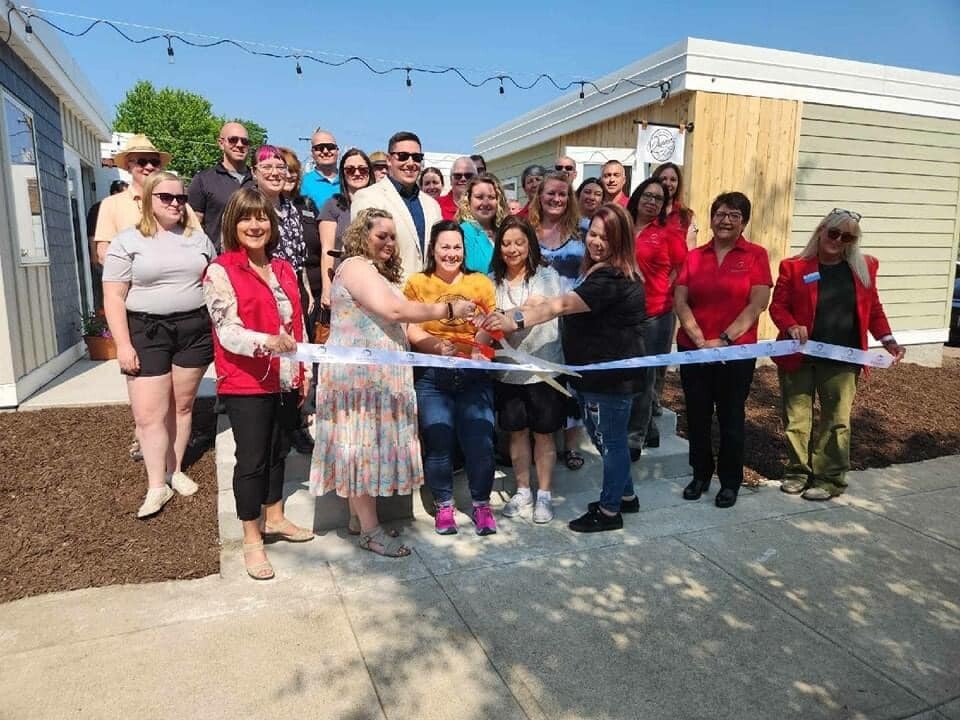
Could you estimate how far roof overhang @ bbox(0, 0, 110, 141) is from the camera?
250 inches

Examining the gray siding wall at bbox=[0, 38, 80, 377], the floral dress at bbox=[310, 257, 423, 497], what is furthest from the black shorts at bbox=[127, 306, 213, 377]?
the gray siding wall at bbox=[0, 38, 80, 377]

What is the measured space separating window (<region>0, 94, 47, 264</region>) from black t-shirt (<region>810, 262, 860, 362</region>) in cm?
677

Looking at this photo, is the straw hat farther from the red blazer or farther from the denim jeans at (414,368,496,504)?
the red blazer

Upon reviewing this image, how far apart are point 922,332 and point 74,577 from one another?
11.1 meters

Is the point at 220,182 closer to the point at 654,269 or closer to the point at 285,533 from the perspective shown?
the point at 285,533

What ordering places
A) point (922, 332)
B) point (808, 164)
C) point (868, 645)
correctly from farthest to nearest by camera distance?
point (922, 332)
point (808, 164)
point (868, 645)

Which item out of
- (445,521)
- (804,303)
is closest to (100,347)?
(445,521)

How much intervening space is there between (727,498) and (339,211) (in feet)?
10.5

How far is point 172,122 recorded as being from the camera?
149 ft

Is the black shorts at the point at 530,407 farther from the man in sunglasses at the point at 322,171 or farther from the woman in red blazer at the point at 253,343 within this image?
the man in sunglasses at the point at 322,171

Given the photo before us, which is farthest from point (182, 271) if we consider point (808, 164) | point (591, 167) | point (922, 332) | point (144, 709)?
point (922, 332)

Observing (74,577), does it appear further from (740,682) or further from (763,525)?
(763,525)

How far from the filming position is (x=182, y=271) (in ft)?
12.0

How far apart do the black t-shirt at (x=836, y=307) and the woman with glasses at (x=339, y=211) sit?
124 inches
